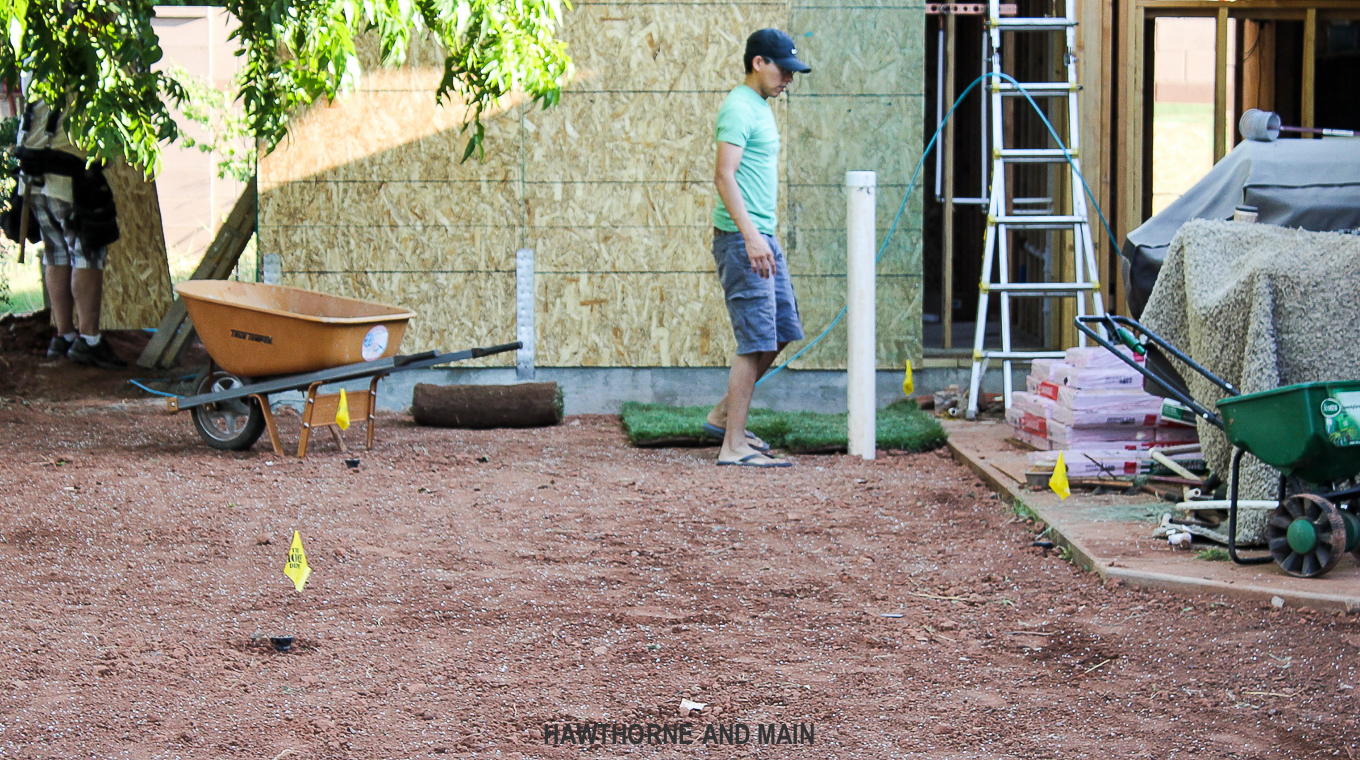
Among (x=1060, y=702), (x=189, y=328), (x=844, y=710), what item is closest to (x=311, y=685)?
(x=844, y=710)

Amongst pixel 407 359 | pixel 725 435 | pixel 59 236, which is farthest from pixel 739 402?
pixel 59 236

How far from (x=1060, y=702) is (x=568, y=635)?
4.22ft

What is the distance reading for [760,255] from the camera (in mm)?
5598

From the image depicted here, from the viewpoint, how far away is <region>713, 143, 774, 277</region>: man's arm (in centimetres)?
561

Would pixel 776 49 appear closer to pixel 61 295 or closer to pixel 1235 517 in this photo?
pixel 1235 517

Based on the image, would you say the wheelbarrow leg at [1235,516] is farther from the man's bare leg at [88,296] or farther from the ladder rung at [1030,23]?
the man's bare leg at [88,296]

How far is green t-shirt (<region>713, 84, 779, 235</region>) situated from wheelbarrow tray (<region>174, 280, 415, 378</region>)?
5.95ft

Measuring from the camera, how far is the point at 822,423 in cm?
698

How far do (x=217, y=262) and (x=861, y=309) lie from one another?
4.76 m

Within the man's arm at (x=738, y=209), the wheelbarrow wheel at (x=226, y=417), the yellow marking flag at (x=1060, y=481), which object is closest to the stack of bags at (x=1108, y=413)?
the yellow marking flag at (x=1060, y=481)

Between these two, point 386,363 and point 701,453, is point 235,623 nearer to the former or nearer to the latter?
point 386,363

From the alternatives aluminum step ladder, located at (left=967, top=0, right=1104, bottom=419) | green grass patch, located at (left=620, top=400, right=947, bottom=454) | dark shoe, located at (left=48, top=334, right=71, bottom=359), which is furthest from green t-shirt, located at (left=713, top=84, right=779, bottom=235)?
dark shoe, located at (left=48, top=334, right=71, bottom=359)

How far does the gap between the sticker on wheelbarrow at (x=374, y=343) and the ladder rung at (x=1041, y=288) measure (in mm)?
3426

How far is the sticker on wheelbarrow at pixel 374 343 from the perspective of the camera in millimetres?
6141
